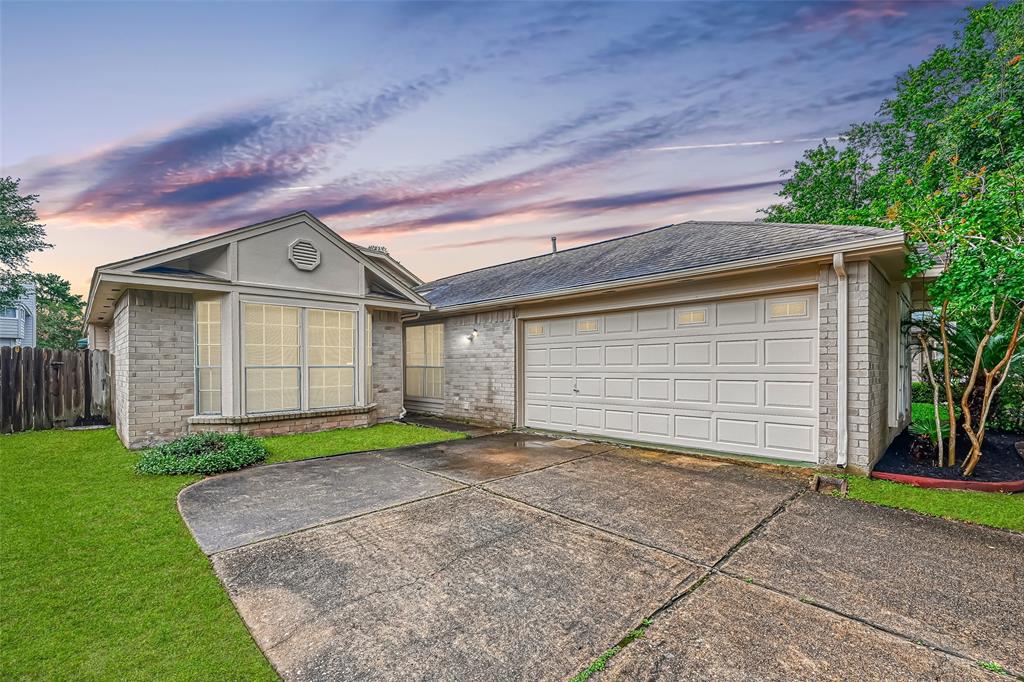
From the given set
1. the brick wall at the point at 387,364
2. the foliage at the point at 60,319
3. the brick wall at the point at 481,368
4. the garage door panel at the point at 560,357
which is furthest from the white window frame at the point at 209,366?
the foliage at the point at 60,319

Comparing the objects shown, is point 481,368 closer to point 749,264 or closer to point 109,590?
point 749,264

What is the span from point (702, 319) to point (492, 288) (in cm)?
541

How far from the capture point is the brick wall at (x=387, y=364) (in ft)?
31.4

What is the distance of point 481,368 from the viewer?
31.8 ft

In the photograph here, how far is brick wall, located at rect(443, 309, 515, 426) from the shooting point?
9156 millimetres

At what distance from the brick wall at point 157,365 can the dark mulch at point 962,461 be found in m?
10.3

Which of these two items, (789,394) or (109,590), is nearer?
(109,590)

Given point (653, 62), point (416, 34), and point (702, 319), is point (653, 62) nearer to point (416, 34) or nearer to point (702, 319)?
point (416, 34)

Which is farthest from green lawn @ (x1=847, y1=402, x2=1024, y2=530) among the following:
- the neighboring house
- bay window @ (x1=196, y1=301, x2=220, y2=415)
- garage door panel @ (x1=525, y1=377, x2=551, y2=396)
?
the neighboring house

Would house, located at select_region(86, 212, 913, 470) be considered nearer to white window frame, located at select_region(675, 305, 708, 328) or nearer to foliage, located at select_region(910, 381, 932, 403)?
white window frame, located at select_region(675, 305, 708, 328)

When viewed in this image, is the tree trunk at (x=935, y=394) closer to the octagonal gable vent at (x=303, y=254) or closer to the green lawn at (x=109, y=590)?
the green lawn at (x=109, y=590)

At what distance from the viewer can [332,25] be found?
7574 mm

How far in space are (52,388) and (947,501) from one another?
14.8 metres

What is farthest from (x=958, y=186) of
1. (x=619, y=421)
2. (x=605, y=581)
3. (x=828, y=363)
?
(x=605, y=581)
